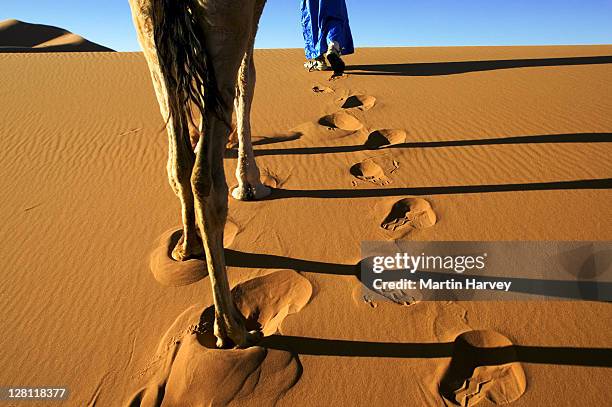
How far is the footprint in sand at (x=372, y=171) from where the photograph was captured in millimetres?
3753

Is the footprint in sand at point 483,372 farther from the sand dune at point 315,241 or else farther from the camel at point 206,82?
the camel at point 206,82

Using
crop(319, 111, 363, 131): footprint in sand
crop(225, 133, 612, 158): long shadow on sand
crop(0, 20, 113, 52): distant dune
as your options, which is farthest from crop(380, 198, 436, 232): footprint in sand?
crop(0, 20, 113, 52): distant dune

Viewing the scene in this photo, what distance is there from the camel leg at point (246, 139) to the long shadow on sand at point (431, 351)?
5.13ft

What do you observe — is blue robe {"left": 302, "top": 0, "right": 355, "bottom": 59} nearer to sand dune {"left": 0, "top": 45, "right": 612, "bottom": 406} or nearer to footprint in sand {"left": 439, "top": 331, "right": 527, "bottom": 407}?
sand dune {"left": 0, "top": 45, "right": 612, "bottom": 406}

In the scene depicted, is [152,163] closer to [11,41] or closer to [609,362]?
[609,362]

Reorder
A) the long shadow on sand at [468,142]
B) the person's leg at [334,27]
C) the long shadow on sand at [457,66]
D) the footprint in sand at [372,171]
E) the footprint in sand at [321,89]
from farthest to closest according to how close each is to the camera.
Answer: the long shadow on sand at [457,66]
the person's leg at [334,27]
the footprint in sand at [321,89]
the long shadow on sand at [468,142]
the footprint in sand at [372,171]

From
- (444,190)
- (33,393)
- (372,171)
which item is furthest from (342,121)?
(33,393)

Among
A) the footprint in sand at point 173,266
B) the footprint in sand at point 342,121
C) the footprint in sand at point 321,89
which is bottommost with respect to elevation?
the footprint in sand at point 173,266

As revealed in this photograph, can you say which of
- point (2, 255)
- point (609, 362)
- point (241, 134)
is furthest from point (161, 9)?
point (609, 362)

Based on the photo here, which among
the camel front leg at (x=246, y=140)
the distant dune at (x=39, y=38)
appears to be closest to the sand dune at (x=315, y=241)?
the camel front leg at (x=246, y=140)

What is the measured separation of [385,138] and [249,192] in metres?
2.00

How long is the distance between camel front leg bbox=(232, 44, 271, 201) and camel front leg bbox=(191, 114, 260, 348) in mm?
1254

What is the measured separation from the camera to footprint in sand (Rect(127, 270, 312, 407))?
1875mm

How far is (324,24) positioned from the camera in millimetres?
7148
